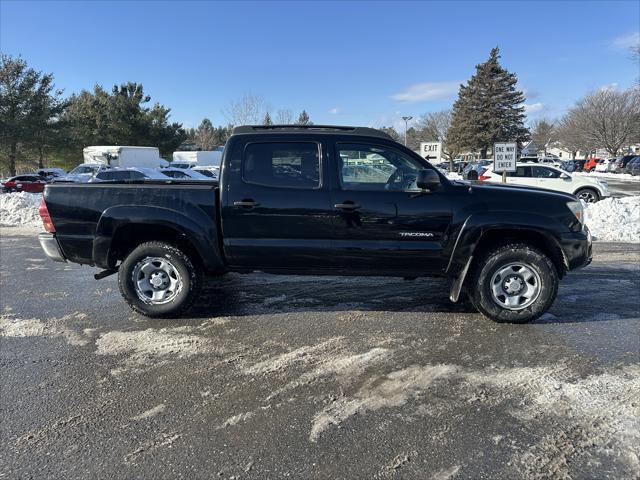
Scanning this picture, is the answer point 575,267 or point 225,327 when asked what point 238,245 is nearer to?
point 225,327

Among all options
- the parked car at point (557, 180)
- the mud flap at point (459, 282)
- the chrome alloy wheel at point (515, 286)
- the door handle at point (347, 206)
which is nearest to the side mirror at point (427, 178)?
the door handle at point (347, 206)

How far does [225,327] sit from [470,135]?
5039cm

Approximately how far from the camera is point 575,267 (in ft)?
15.3

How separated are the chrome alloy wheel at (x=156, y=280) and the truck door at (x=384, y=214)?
68.2 inches

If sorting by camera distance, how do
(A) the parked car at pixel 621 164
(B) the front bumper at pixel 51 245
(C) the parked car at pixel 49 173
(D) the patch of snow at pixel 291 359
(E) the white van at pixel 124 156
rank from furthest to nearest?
1. (A) the parked car at pixel 621 164
2. (E) the white van at pixel 124 156
3. (C) the parked car at pixel 49 173
4. (B) the front bumper at pixel 51 245
5. (D) the patch of snow at pixel 291 359

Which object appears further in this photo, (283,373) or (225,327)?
(225,327)

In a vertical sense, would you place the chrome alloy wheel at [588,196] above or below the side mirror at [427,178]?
below

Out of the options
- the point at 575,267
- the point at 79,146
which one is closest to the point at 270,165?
the point at 575,267

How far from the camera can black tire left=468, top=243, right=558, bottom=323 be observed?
15.0 feet

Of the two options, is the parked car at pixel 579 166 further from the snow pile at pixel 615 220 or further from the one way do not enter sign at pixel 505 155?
the snow pile at pixel 615 220

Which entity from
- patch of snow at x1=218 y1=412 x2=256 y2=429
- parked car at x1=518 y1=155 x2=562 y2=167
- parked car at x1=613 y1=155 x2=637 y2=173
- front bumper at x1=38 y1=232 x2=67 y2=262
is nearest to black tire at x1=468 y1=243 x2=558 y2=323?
patch of snow at x1=218 y1=412 x2=256 y2=429

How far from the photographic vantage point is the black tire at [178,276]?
4.78 meters

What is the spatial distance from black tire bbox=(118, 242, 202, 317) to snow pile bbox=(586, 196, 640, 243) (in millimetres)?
8632

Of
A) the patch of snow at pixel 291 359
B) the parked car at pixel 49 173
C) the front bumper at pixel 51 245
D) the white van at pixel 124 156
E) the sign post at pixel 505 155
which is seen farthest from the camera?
the white van at pixel 124 156
